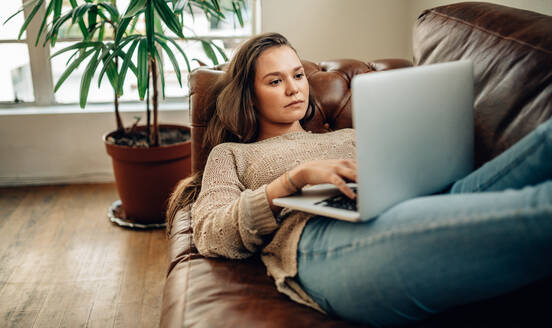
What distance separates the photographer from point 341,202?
91cm

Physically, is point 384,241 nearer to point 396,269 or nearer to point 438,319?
point 396,269

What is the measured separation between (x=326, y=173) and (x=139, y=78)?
4.19ft

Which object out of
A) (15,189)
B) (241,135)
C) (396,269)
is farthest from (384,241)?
(15,189)

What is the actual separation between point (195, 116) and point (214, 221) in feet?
1.74

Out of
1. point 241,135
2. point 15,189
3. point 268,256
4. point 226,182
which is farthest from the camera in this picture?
point 15,189

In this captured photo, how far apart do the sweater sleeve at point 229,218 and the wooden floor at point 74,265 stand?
2.26 feet

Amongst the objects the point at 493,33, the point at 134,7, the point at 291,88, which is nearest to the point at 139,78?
the point at 134,7

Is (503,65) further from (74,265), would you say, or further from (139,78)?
(74,265)

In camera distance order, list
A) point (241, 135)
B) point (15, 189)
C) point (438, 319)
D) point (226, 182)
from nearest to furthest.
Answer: point (438, 319) → point (226, 182) → point (241, 135) → point (15, 189)

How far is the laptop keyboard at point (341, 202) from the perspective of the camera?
88 cm

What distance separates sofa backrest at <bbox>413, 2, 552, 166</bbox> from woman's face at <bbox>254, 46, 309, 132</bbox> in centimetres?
39

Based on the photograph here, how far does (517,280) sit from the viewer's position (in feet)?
2.47

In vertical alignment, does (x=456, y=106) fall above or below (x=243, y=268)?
above

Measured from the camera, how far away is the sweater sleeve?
1.05m
